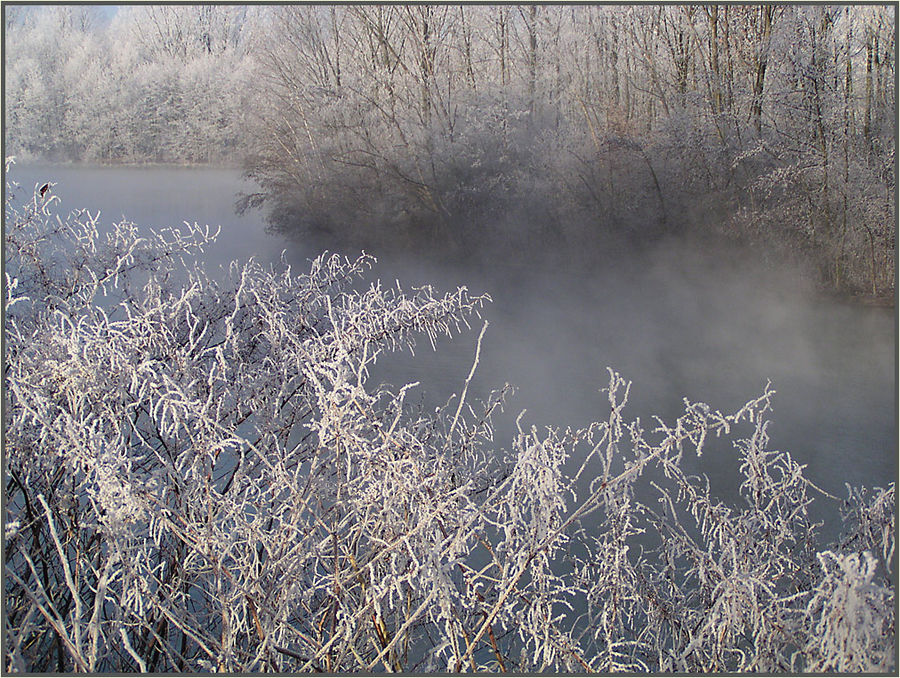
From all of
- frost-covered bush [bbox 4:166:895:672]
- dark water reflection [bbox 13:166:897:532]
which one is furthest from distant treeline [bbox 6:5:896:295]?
frost-covered bush [bbox 4:166:895:672]

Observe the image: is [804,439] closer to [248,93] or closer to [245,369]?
[245,369]

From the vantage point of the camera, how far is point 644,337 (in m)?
4.71

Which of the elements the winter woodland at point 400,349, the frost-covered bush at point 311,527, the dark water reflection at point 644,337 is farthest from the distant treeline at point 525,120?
the frost-covered bush at point 311,527

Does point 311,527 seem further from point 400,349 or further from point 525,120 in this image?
point 525,120

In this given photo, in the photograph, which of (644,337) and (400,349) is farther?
(644,337)

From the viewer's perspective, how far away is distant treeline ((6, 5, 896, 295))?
3.38m

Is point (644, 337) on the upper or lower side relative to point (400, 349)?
lower

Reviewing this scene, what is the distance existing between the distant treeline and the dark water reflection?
0.18m

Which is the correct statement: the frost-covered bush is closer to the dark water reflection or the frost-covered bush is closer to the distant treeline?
the dark water reflection

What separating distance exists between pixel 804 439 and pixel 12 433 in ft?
9.99

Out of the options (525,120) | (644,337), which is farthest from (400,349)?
(525,120)

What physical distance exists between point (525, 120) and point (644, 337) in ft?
5.57

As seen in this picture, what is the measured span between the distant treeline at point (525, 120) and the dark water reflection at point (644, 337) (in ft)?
0.58

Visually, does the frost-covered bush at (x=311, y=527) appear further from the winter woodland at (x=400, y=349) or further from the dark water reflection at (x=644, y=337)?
the dark water reflection at (x=644, y=337)
